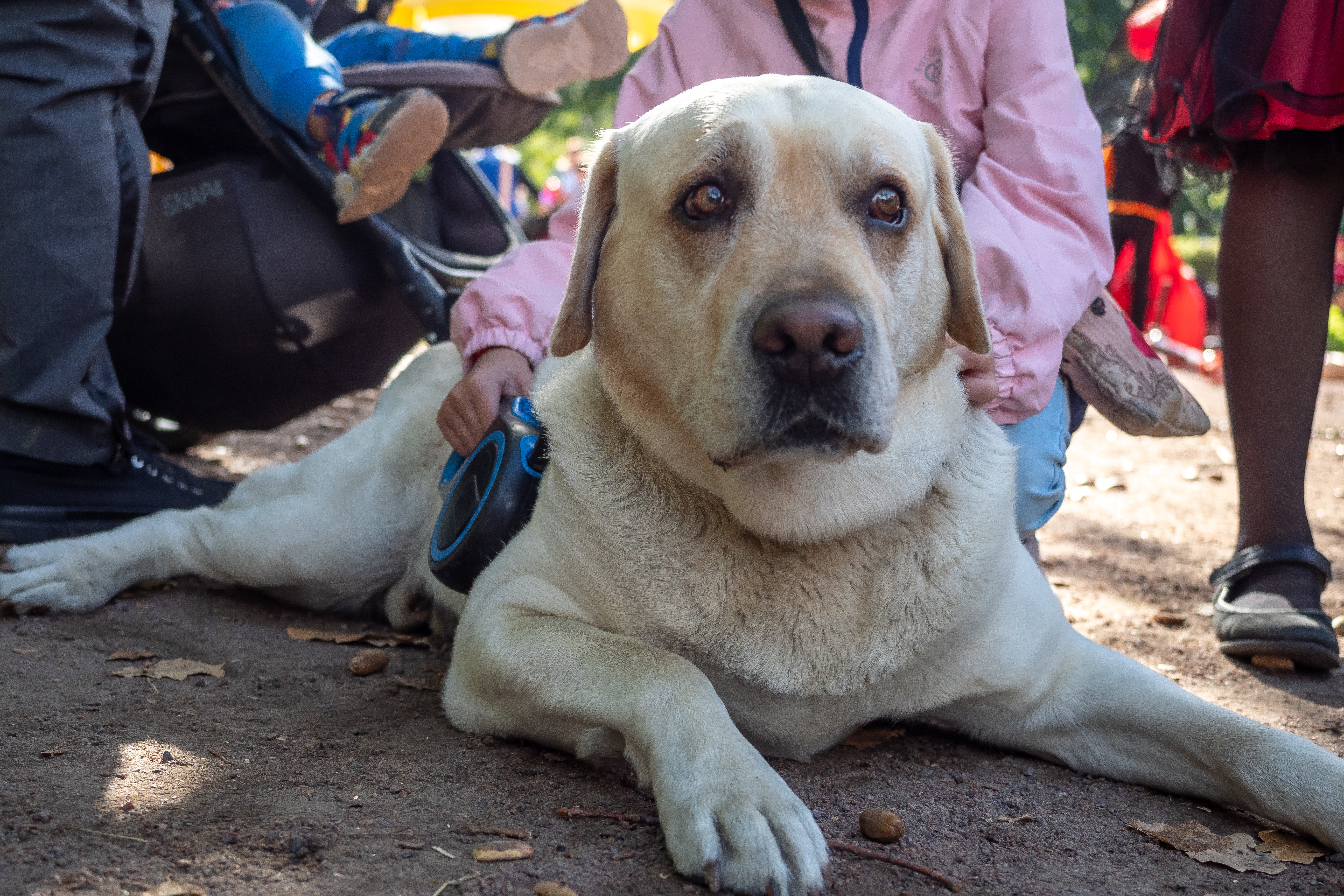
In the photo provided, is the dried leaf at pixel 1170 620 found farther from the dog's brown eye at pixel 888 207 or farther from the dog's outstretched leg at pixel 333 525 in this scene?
the dog's outstretched leg at pixel 333 525

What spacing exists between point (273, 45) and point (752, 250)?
2.51m

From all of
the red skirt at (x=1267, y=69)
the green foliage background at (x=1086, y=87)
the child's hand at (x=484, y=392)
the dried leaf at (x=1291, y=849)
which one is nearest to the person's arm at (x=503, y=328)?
the child's hand at (x=484, y=392)

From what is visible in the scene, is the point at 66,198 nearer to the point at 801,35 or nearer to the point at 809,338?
the point at 801,35

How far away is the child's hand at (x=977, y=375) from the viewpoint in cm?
208

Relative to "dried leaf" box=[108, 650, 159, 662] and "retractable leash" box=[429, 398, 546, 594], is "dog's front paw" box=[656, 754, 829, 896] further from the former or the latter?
"dried leaf" box=[108, 650, 159, 662]

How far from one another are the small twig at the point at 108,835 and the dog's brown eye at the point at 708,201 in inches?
49.0

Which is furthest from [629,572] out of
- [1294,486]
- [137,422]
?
[137,422]

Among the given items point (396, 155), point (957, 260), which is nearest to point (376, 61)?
point (396, 155)

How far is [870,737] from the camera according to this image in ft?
6.77

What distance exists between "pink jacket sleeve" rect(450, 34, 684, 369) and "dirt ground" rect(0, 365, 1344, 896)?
0.79m

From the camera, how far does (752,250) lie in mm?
1663

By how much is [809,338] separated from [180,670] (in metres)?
1.60

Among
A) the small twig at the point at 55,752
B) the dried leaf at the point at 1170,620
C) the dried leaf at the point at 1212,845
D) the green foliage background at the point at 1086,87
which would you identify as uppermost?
the dried leaf at the point at 1212,845

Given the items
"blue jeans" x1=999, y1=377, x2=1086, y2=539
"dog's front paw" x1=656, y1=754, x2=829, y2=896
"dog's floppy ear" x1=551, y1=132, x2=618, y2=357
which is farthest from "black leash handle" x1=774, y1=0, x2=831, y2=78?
"dog's front paw" x1=656, y1=754, x2=829, y2=896
